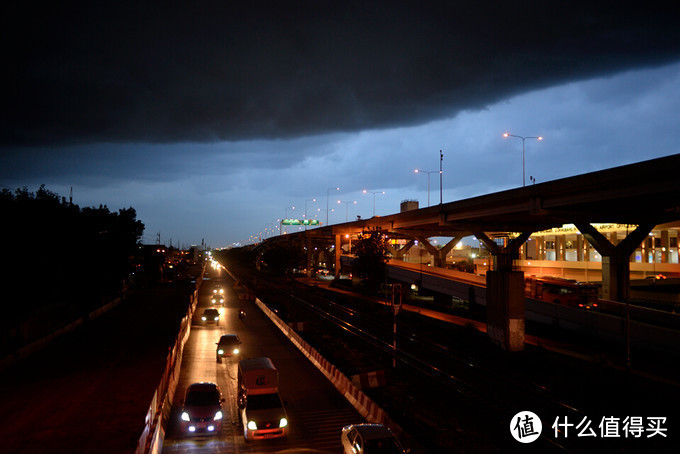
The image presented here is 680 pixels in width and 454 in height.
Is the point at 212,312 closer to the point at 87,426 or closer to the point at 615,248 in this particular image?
the point at 87,426

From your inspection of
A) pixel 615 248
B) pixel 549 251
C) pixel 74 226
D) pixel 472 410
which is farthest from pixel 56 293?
pixel 549 251

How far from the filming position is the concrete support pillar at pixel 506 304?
29969 mm

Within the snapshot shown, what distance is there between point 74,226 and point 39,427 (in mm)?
36605

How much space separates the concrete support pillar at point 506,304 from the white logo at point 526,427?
1376cm

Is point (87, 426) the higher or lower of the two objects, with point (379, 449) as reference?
lower

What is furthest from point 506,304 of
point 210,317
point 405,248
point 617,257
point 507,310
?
point 405,248

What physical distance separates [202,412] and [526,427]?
38.0 feet

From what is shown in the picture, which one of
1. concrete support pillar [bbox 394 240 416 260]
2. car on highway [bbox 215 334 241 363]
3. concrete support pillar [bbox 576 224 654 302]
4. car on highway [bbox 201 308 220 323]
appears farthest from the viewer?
concrete support pillar [bbox 394 240 416 260]

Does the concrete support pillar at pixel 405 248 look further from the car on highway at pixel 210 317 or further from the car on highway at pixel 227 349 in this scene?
the car on highway at pixel 227 349

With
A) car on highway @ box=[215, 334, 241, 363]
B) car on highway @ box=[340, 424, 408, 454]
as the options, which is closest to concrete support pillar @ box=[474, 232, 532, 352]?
car on highway @ box=[215, 334, 241, 363]

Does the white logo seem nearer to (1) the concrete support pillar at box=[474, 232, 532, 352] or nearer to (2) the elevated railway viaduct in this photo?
(2) the elevated railway viaduct

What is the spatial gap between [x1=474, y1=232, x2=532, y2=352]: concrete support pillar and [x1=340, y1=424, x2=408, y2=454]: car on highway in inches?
776

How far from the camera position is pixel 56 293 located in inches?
1829

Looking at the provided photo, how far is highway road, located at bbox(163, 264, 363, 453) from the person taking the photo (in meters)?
14.9
